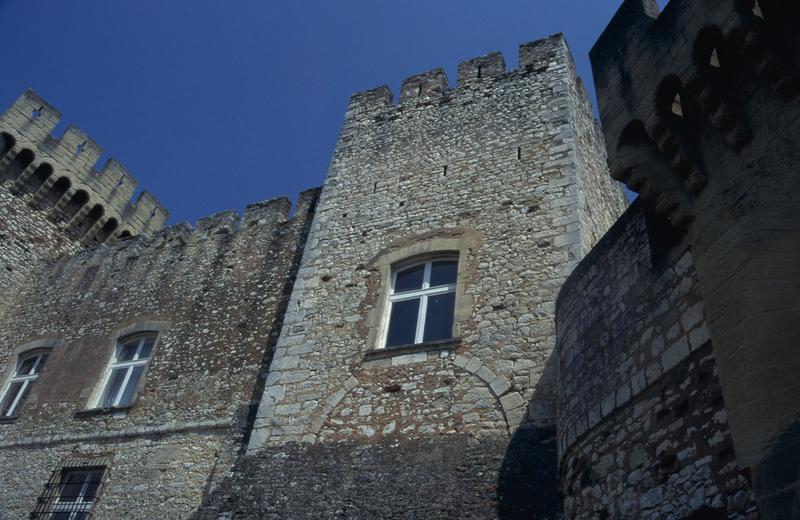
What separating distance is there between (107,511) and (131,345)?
333 cm

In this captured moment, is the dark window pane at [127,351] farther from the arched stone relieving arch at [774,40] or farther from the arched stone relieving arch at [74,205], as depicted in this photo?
the arched stone relieving arch at [774,40]

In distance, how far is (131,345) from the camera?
1150 cm

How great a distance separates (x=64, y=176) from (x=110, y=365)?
6.91 metres

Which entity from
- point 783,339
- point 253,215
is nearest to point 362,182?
point 253,215

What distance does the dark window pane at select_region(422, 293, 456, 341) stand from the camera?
782cm

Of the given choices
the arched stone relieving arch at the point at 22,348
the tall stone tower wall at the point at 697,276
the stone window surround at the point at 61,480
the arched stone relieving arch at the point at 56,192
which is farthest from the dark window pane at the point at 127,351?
the tall stone tower wall at the point at 697,276

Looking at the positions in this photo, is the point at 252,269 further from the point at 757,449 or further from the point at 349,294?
the point at 757,449

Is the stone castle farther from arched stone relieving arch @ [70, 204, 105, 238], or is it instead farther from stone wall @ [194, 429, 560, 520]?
arched stone relieving arch @ [70, 204, 105, 238]

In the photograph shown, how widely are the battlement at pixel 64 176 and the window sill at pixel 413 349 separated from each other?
1117cm

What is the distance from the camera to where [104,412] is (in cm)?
1016

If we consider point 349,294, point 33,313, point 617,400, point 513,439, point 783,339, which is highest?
point 33,313

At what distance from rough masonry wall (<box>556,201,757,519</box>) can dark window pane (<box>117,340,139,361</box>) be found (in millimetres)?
7974

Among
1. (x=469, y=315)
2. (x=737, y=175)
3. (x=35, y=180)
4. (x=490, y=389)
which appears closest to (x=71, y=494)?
(x=469, y=315)

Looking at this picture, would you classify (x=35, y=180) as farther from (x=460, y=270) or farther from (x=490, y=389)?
(x=490, y=389)
